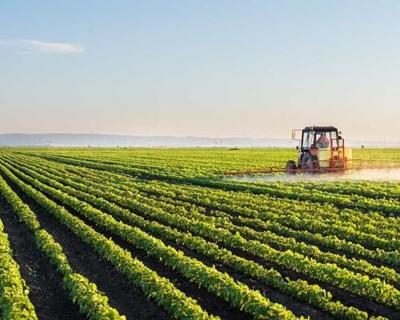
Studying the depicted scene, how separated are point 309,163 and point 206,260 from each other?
17289 mm

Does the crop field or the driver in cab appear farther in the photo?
the driver in cab

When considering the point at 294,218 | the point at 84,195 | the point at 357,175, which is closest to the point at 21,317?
the point at 294,218

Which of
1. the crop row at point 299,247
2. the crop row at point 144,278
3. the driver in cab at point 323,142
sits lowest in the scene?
the crop row at point 144,278

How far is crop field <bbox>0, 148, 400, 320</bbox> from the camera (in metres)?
8.23

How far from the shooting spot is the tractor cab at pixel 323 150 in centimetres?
2705

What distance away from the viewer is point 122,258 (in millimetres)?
10672

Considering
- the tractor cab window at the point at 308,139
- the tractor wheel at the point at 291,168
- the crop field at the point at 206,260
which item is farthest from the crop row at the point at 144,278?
the tractor wheel at the point at 291,168

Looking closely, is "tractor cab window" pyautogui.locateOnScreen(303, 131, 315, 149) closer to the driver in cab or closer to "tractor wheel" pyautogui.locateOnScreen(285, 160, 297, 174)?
the driver in cab

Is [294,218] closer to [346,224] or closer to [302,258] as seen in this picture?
[346,224]

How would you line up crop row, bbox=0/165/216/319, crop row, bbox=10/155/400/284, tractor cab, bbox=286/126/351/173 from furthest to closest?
1. tractor cab, bbox=286/126/351/173
2. crop row, bbox=10/155/400/284
3. crop row, bbox=0/165/216/319

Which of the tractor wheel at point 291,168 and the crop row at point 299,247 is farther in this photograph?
the tractor wheel at point 291,168

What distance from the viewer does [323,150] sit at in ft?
88.4

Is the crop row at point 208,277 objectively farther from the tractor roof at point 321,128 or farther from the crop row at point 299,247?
the tractor roof at point 321,128

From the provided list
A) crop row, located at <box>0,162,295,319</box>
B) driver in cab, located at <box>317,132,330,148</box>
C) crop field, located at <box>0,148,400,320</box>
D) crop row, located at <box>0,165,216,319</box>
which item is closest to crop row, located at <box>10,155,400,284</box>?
crop field, located at <box>0,148,400,320</box>
